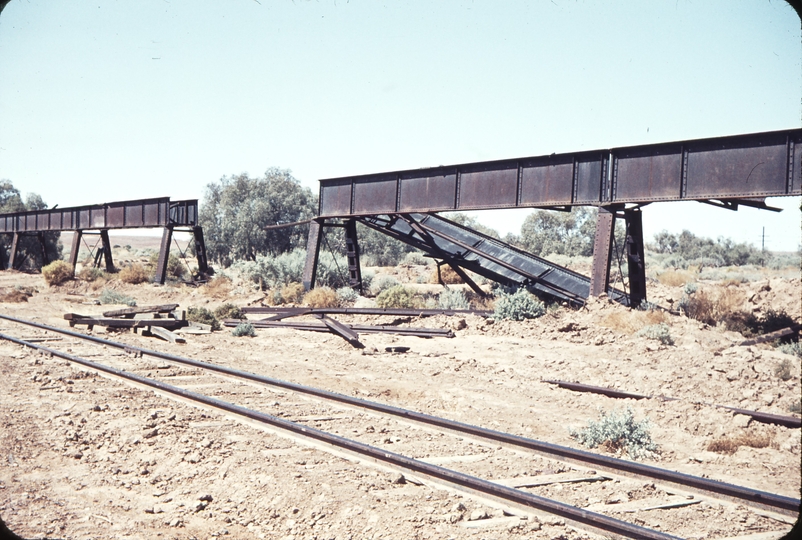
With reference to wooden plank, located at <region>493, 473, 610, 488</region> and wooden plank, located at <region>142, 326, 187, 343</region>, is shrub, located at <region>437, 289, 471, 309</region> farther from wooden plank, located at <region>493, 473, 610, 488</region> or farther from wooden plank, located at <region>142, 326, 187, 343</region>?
wooden plank, located at <region>493, 473, 610, 488</region>

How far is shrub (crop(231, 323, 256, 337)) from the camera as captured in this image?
53.0 feet

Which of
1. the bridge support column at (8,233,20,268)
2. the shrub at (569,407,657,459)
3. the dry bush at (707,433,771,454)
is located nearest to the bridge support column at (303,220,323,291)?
the shrub at (569,407,657,459)

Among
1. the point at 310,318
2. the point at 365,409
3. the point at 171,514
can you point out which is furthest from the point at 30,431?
the point at 310,318

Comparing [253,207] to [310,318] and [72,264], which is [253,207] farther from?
[310,318]

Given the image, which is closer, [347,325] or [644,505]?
[644,505]

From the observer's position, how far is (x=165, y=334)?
15.1m

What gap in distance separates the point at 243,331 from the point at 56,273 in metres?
19.9

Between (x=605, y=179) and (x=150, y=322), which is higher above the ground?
(x=605, y=179)

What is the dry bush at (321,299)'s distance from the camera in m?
21.5

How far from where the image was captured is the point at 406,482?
564 cm

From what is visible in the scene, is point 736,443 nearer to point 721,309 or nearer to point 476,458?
point 476,458

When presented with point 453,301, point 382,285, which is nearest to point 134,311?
point 453,301

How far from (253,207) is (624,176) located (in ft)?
106

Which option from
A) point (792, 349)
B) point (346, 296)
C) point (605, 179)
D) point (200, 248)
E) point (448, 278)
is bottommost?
point (346, 296)
